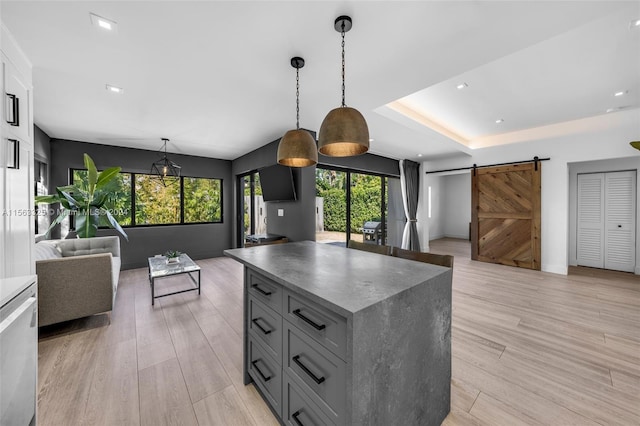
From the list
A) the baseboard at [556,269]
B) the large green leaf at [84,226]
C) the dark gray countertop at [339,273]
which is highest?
the large green leaf at [84,226]

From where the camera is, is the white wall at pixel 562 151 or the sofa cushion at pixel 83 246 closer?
the sofa cushion at pixel 83 246

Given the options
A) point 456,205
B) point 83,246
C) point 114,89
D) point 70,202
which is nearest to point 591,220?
point 456,205

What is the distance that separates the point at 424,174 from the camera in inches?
267

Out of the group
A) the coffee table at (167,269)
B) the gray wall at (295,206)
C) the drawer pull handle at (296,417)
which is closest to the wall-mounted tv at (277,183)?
the gray wall at (295,206)

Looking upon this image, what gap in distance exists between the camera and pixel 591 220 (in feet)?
16.1

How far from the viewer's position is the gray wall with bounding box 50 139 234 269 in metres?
4.36

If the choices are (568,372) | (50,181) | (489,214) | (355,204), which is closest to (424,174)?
(489,214)

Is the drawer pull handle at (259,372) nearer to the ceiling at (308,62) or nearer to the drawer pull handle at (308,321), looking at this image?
the drawer pull handle at (308,321)

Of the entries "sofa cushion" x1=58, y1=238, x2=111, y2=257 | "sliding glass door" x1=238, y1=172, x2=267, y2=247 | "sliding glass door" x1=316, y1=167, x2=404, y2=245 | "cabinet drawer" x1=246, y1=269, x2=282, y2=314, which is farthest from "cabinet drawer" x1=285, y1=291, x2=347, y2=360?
"sliding glass door" x1=238, y1=172, x2=267, y2=247

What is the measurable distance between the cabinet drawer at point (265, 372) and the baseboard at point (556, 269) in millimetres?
5623

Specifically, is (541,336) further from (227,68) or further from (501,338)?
(227,68)

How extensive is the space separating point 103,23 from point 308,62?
4.56ft

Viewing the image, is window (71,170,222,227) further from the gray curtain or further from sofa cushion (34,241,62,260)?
the gray curtain

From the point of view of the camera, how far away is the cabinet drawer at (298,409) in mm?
1124
